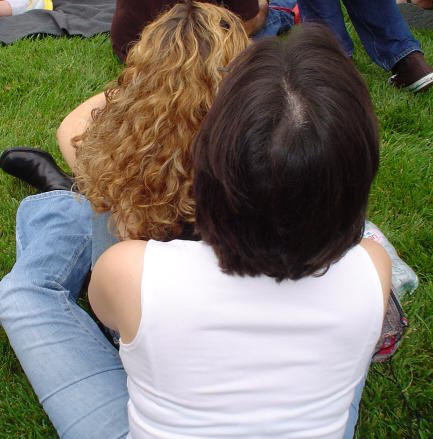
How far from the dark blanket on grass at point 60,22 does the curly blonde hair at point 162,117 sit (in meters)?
2.25

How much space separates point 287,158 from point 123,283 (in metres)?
0.41

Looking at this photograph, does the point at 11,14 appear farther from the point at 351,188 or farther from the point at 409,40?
the point at 351,188

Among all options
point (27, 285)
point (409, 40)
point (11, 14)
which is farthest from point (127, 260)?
point (11, 14)

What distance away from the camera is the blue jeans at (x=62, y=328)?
5.09 feet

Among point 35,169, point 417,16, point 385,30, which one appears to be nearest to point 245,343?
point 35,169

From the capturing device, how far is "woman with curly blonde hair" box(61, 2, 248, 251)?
1.41 m

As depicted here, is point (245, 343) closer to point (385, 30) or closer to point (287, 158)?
point (287, 158)

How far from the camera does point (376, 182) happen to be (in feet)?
8.64

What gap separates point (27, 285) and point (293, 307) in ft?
3.24

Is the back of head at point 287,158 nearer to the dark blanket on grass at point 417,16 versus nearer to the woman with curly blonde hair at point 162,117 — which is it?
the woman with curly blonde hair at point 162,117

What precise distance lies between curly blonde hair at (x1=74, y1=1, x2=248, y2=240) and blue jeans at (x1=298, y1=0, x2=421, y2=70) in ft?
6.19

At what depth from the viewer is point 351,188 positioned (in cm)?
104

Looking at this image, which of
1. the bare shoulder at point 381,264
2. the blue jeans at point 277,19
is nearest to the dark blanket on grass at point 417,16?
the blue jeans at point 277,19

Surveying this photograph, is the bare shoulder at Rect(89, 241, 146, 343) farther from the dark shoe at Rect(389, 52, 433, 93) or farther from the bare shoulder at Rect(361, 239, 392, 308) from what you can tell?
the dark shoe at Rect(389, 52, 433, 93)
